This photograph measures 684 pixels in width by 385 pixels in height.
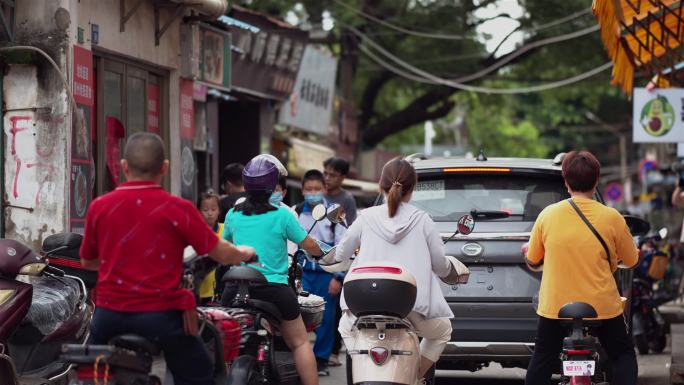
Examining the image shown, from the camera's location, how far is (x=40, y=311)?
8.30 meters

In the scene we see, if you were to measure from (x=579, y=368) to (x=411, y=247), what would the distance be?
111 cm

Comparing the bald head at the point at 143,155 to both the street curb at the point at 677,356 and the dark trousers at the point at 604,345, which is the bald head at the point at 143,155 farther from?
the street curb at the point at 677,356

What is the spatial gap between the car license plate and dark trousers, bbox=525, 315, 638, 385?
0.46 m

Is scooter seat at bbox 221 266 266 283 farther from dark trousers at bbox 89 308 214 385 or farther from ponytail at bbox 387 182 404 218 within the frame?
dark trousers at bbox 89 308 214 385

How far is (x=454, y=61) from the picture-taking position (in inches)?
1192

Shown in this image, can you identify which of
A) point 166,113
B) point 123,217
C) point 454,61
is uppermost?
point 454,61

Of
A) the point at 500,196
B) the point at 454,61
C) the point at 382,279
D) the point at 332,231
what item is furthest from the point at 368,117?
the point at 382,279

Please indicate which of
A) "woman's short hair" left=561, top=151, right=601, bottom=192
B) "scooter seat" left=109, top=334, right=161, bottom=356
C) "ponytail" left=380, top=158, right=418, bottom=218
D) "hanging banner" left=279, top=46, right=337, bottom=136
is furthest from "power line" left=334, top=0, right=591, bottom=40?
"scooter seat" left=109, top=334, right=161, bottom=356

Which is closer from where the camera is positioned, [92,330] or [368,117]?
[92,330]

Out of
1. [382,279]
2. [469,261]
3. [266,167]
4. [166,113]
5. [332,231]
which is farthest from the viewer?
[166,113]

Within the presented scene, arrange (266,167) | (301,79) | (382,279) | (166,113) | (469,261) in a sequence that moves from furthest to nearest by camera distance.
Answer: (301,79)
(166,113)
(469,261)
(266,167)
(382,279)

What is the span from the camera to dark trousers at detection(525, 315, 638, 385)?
7371 millimetres

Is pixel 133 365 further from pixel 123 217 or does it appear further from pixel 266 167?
pixel 266 167

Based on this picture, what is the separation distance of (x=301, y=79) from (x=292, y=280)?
17.3 meters
